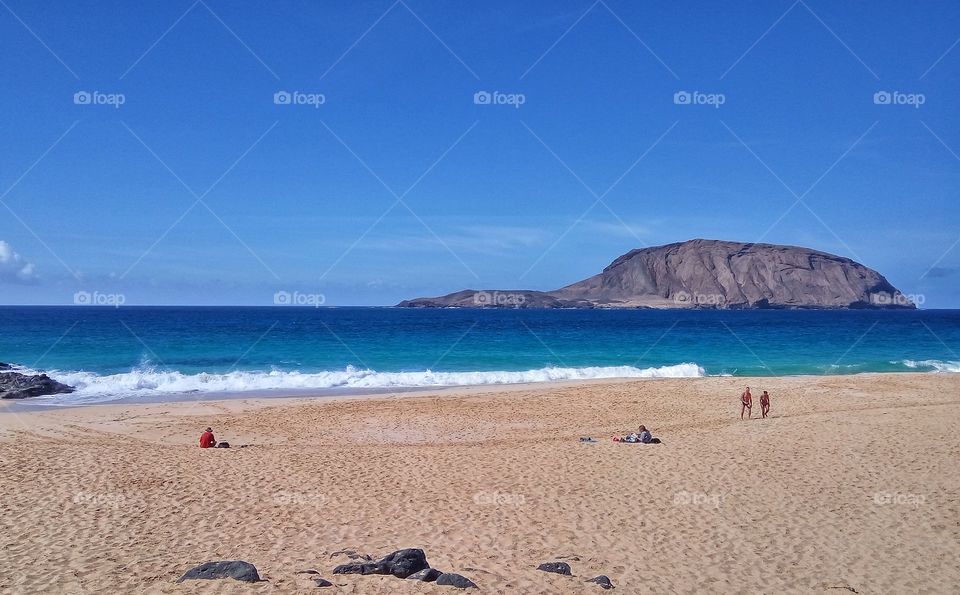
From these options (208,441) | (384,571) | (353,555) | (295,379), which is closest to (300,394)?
(295,379)

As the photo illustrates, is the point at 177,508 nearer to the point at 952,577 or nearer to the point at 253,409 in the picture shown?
the point at 952,577

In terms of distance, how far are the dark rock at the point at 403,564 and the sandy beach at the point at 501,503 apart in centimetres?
17

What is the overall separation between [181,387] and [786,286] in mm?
179676

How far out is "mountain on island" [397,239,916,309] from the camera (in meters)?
172

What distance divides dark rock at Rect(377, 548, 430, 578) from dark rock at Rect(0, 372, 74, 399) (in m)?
23.4

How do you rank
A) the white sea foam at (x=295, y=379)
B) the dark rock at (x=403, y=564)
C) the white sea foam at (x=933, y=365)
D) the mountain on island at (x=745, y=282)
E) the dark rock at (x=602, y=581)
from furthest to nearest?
the mountain on island at (x=745, y=282) < the white sea foam at (x=933, y=365) < the white sea foam at (x=295, y=379) < the dark rock at (x=602, y=581) < the dark rock at (x=403, y=564)

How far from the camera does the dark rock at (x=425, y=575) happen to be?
6600mm

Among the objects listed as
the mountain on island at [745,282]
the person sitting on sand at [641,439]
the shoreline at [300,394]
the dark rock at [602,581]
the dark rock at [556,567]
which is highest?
the mountain on island at [745,282]

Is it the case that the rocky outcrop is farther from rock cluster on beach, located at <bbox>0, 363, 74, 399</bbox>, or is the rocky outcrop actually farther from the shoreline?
rock cluster on beach, located at <bbox>0, 363, 74, 399</bbox>

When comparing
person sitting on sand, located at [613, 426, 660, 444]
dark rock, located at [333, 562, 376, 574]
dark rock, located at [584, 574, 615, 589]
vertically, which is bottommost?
dark rock, located at [584, 574, 615, 589]

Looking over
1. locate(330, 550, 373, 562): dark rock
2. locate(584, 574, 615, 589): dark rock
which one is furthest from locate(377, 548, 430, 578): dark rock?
locate(584, 574, 615, 589): dark rock

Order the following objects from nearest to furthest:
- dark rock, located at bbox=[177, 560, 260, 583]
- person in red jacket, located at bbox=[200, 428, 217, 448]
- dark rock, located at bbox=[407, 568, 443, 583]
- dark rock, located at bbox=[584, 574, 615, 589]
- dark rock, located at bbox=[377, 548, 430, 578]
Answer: dark rock, located at bbox=[177, 560, 260, 583] < dark rock, located at bbox=[407, 568, 443, 583] < dark rock, located at bbox=[377, 548, 430, 578] < dark rock, located at bbox=[584, 574, 615, 589] < person in red jacket, located at bbox=[200, 428, 217, 448]

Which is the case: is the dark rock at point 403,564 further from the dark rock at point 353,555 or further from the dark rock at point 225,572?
the dark rock at point 225,572

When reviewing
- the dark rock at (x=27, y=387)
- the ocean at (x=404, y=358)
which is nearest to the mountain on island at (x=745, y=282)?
the ocean at (x=404, y=358)
